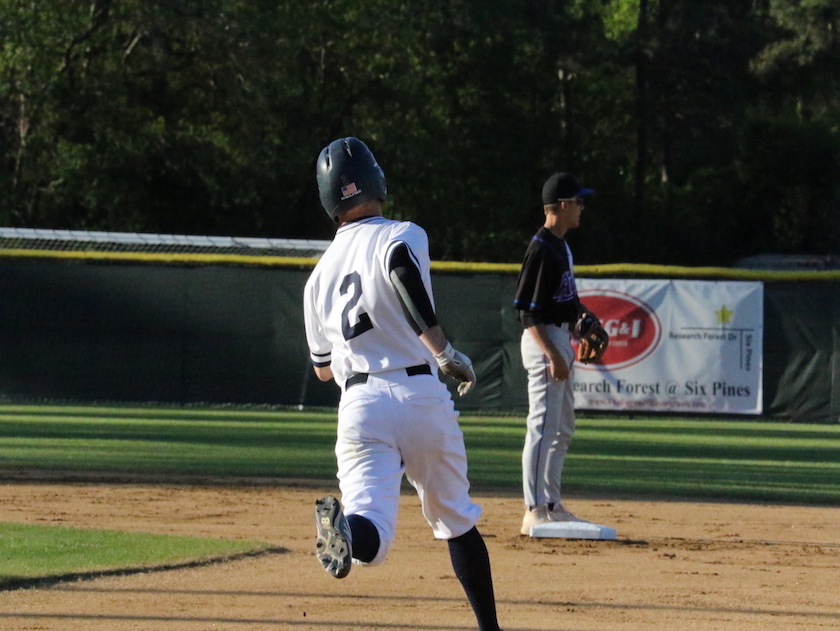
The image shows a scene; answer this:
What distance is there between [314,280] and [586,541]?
3391 mm

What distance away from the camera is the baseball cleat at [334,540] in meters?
3.95

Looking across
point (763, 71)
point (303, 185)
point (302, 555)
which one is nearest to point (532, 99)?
point (763, 71)

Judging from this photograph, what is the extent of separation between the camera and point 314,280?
449 centimetres

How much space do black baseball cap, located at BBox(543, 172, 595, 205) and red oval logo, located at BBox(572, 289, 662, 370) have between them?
912cm

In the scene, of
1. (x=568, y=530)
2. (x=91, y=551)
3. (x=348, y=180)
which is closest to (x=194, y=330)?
(x=91, y=551)

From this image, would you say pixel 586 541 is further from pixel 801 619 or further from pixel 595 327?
pixel 801 619

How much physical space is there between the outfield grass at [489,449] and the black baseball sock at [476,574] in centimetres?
571

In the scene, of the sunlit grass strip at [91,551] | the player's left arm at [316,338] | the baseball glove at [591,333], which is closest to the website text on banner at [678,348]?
the baseball glove at [591,333]

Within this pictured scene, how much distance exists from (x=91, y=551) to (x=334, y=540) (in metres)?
3.25

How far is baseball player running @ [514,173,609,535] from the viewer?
22.9 ft

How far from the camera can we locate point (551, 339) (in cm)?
699

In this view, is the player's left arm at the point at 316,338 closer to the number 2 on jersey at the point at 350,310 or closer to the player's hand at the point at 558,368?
the number 2 on jersey at the point at 350,310

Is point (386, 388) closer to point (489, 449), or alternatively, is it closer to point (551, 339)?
point (551, 339)

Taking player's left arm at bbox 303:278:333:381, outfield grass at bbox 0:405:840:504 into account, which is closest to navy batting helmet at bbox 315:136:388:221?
player's left arm at bbox 303:278:333:381
